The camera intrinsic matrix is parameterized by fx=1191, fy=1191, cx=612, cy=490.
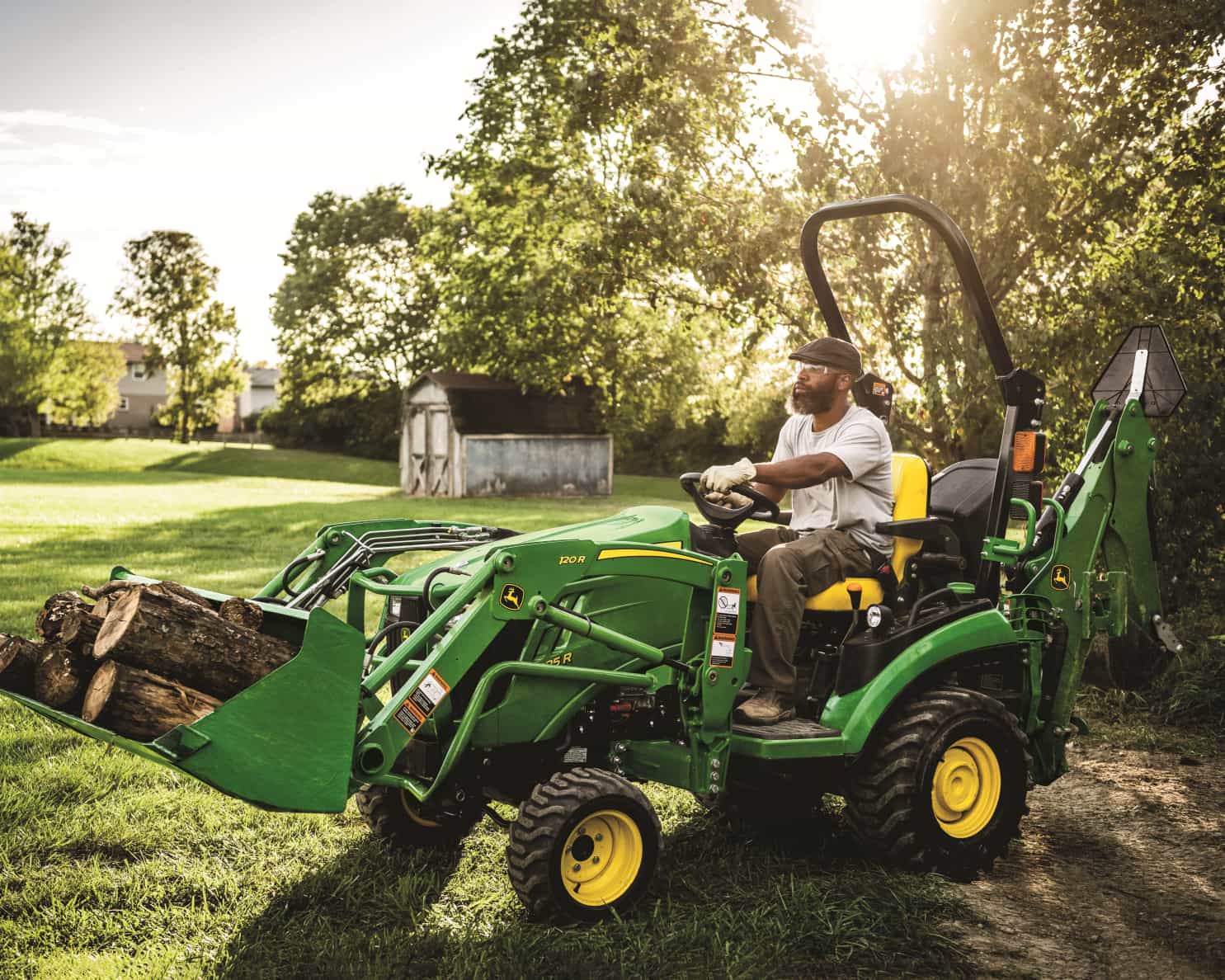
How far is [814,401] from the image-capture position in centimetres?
508

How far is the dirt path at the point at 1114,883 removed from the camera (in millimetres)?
3959

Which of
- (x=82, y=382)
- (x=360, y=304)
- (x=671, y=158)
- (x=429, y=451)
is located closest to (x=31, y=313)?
(x=82, y=382)

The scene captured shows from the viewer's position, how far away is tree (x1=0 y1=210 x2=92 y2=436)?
5172 cm

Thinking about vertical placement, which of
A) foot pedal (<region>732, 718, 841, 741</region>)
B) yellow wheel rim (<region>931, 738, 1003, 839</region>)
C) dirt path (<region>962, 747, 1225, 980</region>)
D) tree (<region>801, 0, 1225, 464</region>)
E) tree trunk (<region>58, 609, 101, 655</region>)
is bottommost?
dirt path (<region>962, 747, 1225, 980</region>)

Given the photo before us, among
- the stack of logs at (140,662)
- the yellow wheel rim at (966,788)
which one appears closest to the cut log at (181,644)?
the stack of logs at (140,662)

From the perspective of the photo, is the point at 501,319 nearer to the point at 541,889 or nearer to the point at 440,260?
the point at 440,260

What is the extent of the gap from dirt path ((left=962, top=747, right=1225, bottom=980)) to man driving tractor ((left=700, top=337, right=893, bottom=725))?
43.9 inches

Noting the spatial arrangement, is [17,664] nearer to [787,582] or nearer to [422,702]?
[422,702]

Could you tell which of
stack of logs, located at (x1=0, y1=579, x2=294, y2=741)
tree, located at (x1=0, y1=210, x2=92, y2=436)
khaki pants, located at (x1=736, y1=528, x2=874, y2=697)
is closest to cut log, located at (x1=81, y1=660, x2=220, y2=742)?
stack of logs, located at (x1=0, y1=579, x2=294, y2=741)

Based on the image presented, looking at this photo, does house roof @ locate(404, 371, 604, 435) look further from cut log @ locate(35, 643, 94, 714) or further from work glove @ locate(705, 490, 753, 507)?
cut log @ locate(35, 643, 94, 714)

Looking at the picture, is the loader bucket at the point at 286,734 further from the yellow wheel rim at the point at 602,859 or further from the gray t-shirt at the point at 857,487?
the gray t-shirt at the point at 857,487

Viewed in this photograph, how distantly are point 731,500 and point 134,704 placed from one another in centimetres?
222

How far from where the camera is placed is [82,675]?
3.83m

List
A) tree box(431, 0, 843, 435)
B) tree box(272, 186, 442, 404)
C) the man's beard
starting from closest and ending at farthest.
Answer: the man's beard → tree box(431, 0, 843, 435) → tree box(272, 186, 442, 404)
